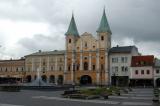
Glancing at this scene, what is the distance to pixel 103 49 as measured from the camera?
9894 cm

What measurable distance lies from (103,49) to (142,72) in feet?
45.4

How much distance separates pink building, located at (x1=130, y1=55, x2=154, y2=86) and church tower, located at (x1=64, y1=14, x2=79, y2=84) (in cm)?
1851

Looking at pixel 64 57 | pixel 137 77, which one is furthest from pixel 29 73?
pixel 137 77

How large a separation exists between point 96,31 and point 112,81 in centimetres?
1547

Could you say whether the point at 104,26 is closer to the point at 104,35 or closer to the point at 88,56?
the point at 104,35

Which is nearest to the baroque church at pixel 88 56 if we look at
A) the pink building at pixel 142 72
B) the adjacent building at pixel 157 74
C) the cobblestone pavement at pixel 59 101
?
the pink building at pixel 142 72

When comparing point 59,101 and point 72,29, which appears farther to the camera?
point 72,29

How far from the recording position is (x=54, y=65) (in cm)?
10725

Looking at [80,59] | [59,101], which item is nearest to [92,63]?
[80,59]

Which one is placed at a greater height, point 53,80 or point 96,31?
point 96,31

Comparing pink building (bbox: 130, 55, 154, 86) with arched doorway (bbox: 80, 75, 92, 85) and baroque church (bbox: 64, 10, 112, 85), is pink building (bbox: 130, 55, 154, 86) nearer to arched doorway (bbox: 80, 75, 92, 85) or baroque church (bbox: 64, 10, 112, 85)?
baroque church (bbox: 64, 10, 112, 85)

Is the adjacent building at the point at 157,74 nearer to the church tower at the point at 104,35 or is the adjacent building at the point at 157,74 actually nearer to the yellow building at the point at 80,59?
the yellow building at the point at 80,59

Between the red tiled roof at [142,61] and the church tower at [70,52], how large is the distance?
18.3m

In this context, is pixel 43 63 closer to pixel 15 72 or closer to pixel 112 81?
pixel 15 72
